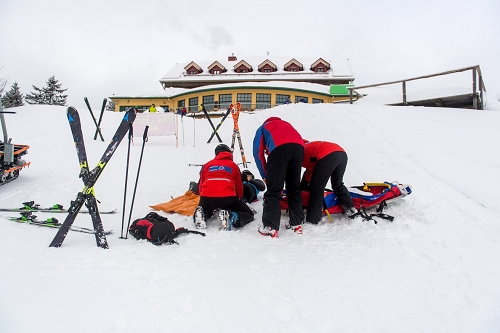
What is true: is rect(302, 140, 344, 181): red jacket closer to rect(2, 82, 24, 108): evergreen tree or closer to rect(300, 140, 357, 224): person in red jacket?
rect(300, 140, 357, 224): person in red jacket

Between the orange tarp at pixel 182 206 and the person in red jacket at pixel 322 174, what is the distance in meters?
1.78

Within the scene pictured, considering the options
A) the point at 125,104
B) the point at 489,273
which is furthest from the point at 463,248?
the point at 125,104

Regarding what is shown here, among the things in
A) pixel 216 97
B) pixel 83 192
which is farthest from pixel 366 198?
pixel 216 97

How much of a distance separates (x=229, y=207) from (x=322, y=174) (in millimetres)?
1293

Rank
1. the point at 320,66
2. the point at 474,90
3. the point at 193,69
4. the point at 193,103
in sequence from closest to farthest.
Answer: the point at 474,90 → the point at 193,103 → the point at 320,66 → the point at 193,69

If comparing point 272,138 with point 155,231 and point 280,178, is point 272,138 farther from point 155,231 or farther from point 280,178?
point 155,231

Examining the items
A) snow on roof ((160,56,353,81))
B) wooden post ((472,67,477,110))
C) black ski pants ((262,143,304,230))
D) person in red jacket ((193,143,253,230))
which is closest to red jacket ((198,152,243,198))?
person in red jacket ((193,143,253,230))

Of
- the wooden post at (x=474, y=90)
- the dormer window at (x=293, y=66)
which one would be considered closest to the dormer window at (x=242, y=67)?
the dormer window at (x=293, y=66)

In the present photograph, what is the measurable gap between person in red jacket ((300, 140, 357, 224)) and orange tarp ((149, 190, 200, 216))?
1.78m

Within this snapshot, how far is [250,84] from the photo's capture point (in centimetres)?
2634

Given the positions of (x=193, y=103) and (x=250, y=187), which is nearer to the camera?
(x=250, y=187)

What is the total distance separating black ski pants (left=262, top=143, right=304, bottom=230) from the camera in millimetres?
Result: 3346

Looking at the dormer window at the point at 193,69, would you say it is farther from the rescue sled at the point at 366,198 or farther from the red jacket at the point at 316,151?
the rescue sled at the point at 366,198

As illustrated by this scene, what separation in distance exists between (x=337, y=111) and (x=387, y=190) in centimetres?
687
